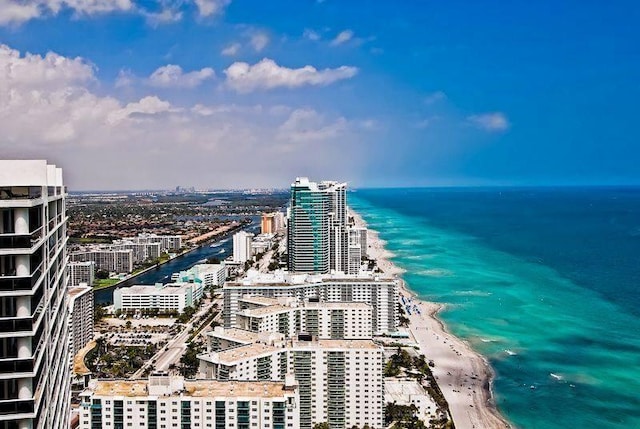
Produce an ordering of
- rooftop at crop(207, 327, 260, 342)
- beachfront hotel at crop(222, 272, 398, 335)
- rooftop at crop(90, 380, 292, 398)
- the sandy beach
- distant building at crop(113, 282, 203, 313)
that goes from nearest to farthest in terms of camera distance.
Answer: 1. rooftop at crop(90, 380, 292, 398)
2. rooftop at crop(207, 327, 260, 342)
3. the sandy beach
4. beachfront hotel at crop(222, 272, 398, 335)
5. distant building at crop(113, 282, 203, 313)

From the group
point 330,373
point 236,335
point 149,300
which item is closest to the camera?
point 330,373

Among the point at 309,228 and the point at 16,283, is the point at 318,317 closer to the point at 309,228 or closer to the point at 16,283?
the point at 309,228

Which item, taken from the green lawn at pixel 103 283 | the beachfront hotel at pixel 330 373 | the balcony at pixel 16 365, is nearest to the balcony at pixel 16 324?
the balcony at pixel 16 365

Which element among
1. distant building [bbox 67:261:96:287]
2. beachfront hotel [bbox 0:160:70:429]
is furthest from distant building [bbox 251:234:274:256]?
beachfront hotel [bbox 0:160:70:429]

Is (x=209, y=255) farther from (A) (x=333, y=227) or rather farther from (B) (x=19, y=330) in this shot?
(B) (x=19, y=330)

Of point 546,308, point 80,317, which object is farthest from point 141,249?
point 546,308

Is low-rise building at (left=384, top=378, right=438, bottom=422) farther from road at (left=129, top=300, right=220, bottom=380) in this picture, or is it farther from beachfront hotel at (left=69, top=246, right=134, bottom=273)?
beachfront hotel at (left=69, top=246, right=134, bottom=273)

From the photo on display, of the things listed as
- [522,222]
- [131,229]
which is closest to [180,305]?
[131,229]

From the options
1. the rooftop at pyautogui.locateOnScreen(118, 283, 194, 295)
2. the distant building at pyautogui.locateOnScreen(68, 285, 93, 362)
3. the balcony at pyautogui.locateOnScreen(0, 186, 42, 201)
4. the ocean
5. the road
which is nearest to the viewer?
the balcony at pyautogui.locateOnScreen(0, 186, 42, 201)
